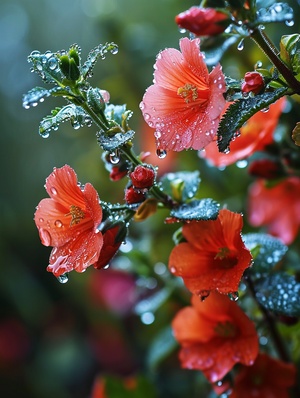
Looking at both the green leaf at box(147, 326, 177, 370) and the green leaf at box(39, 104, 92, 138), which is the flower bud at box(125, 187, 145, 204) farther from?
the green leaf at box(147, 326, 177, 370)

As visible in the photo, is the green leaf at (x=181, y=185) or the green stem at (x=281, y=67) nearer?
the green stem at (x=281, y=67)

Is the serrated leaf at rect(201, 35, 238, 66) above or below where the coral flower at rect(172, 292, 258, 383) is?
above

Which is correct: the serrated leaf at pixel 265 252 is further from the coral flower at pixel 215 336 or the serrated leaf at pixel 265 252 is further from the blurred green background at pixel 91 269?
the blurred green background at pixel 91 269

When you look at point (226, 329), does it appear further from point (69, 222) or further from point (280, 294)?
point (69, 222)

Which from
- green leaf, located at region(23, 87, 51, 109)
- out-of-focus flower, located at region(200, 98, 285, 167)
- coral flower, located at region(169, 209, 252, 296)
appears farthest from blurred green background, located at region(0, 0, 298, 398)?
green leaf, located at region(23, 87, 51, 109)

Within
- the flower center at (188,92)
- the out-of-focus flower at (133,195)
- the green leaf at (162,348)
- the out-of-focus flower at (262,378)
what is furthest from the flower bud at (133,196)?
the green leaf at (162,348)

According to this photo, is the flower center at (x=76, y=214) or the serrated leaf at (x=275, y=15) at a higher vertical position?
the serrated leaf at (x=275, y=15)

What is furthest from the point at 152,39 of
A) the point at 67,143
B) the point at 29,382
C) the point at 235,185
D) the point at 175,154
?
the point at 29,382
